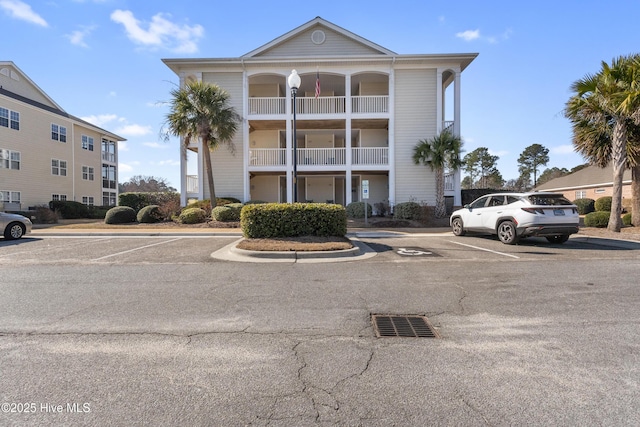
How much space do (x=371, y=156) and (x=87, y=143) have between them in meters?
29.6

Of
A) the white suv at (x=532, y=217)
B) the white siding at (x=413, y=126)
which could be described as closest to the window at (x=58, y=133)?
the white siding at (x=413, y=126)

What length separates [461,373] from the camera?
120 inches

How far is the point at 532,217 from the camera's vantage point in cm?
1005

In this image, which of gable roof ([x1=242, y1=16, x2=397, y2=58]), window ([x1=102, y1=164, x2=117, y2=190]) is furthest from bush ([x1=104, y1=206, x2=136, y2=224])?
window ([x1=102, y1=164, x2=117, y2=190])

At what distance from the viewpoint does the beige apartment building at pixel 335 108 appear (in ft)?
68.4

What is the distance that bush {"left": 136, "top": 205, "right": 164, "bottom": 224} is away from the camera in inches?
752

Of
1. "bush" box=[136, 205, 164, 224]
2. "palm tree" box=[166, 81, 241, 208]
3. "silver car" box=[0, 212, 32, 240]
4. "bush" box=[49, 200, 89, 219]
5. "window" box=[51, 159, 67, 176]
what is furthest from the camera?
"window" box=[51, 159, 67, 176]

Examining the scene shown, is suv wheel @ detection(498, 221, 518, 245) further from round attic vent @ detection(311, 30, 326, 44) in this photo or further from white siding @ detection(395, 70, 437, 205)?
round attic vent @ detection(311, 30, 326, 44)

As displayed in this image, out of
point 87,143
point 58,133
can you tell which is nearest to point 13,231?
point 58,133

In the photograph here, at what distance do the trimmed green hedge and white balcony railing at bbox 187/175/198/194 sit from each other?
12888mm

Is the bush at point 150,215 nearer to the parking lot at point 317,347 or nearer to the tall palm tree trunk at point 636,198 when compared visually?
the parking lot at point 317,347

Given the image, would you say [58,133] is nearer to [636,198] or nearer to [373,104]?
[373,104]

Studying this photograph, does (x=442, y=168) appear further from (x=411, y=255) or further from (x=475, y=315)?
(x=475, y=315)

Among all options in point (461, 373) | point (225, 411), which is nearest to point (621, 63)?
point (461, 373)
